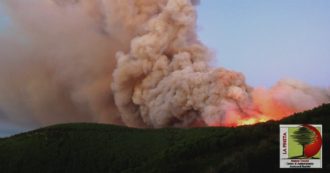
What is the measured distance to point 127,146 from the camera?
2514 inches

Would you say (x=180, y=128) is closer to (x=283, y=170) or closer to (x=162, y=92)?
(x=162, y=92)

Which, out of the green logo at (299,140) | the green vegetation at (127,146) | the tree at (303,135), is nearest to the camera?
the green logo at (299,140)

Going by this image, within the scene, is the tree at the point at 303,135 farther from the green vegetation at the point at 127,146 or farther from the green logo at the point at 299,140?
the green vegetation at the point at 127,146

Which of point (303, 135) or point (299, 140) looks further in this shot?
point (303, 135)

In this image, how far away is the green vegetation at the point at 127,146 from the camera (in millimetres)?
44075

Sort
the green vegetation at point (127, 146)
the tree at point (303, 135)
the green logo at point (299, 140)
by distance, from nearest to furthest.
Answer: the green logo at point (299, 140) → the tree at point (303, 135) → the green vegetation at point (127, 146)

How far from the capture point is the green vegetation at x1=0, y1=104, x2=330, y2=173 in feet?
145

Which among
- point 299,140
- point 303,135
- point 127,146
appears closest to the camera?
point 299,140

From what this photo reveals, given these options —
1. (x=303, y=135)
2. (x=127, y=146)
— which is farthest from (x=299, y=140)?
(x=127, y=146)

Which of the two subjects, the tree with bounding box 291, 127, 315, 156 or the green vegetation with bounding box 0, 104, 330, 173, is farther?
the green vegetation with bounding box 0, 104, 330, 173

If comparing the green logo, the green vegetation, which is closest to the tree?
the green logo

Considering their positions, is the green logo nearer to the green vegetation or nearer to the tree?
the tree

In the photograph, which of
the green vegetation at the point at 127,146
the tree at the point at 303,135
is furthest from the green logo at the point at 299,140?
the green vegetation at the point at 127,146

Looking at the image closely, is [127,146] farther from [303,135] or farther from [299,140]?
[299,140]
